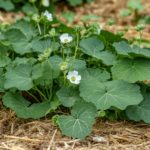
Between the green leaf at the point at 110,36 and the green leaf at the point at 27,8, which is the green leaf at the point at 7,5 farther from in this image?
the green leaf at the point at 110,36

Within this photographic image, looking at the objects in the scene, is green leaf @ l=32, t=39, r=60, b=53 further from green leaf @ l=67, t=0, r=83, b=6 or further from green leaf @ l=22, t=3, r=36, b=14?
green leaf @ l=67, t=0, r=83, b=6

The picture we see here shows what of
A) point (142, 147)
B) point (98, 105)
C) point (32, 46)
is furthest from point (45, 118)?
point (142, 147)

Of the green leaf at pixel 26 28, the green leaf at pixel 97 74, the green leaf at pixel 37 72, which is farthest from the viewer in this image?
the green leaf at pixel 26 28

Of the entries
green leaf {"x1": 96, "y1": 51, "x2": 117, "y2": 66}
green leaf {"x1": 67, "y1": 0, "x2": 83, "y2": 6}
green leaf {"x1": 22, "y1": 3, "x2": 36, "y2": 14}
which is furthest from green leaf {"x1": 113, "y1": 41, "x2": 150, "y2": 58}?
green leaf {"x1": 67, "y1": 0, "x2": 83, "y2": 6}

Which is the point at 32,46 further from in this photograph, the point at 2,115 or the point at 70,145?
the point at 70,145

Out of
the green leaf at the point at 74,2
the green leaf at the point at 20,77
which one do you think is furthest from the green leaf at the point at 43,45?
the green leaf at the point at 74,2

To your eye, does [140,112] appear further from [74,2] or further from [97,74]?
[74,2]
